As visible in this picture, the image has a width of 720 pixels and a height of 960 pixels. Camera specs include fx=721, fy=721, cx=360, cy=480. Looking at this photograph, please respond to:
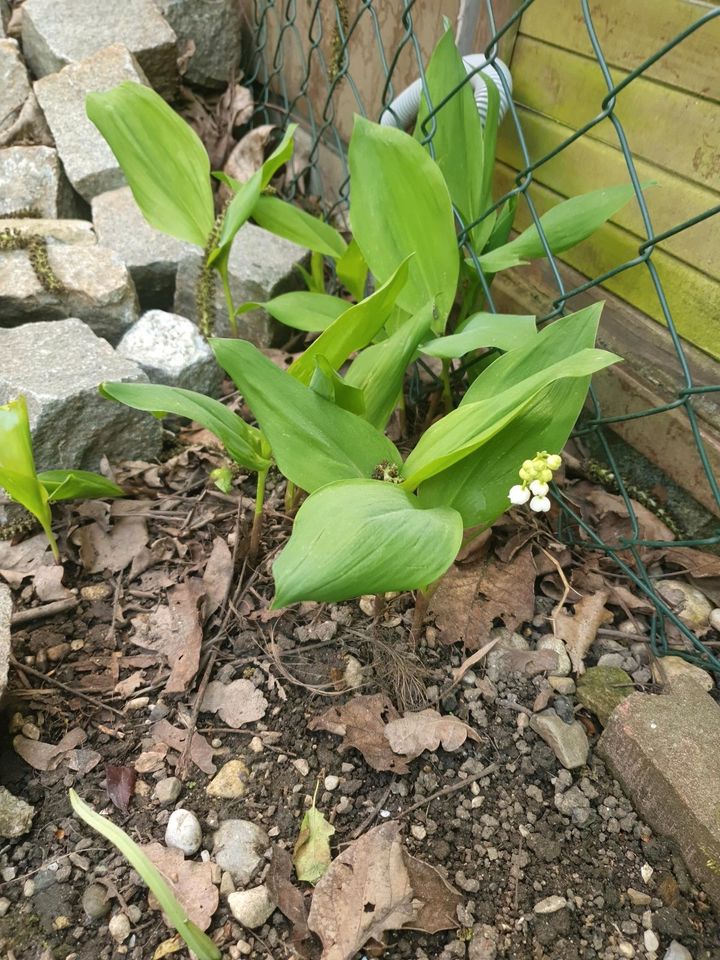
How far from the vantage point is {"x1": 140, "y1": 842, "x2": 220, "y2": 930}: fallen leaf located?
84 centimetres

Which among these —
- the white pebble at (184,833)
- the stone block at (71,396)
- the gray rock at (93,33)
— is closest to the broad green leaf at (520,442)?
the white pebble at (184,833)

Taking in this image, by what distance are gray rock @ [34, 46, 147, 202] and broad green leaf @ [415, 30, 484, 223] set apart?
3.54ft

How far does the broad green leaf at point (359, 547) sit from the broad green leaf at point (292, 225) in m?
0.84

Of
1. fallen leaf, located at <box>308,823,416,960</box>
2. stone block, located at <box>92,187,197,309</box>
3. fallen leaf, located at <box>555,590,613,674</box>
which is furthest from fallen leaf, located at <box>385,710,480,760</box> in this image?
stone block, located at <box>92,187,197,309</box>

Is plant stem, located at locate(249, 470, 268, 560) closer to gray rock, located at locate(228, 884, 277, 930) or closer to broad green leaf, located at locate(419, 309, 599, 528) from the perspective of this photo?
broad green leaf, located at locate(419, 309, 599, 528)

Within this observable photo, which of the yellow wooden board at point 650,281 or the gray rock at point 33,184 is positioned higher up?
the yellow wooden board at point 650,281

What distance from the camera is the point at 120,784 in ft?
3.15

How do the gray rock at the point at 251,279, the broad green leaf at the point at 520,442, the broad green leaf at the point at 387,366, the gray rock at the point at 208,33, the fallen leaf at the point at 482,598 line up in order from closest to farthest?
1. the broad green leaf at the point at 520,442
2. the broad green leaf at the point at 387,366
3. the fallen leaf at the point at 482,598
4. the gray rock at the point at 251,279
5. the gray rock at the point at 208,33

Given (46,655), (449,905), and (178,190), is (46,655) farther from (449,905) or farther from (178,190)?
(178,190)

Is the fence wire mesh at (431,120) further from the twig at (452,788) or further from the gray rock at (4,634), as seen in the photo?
the gray rock at (4,634)

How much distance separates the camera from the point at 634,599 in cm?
122

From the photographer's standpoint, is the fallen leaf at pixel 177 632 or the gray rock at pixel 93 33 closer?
the fallen leaf at pixel 177 632

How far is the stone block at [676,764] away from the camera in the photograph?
88 cm

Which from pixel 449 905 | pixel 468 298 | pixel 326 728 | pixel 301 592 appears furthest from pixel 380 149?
pixel 449 905
